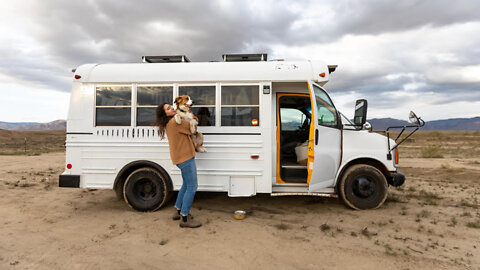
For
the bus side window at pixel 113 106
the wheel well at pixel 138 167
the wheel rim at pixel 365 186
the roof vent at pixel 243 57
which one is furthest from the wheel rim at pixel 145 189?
the wheel rim at pixel 365 186

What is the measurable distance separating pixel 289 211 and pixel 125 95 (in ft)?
13.0

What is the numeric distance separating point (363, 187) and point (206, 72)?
3.78m

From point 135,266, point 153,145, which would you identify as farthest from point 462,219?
point 153,145

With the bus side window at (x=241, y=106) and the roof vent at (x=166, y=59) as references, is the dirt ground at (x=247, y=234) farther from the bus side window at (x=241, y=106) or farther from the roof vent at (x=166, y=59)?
the roof vent at (x=166, y=59)

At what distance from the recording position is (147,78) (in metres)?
5.18

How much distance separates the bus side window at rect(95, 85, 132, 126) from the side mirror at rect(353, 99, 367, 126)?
442 centimetres

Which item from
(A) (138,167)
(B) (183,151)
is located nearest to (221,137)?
(B) (183,151)

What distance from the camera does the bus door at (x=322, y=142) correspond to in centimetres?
490

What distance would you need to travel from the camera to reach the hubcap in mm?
5184

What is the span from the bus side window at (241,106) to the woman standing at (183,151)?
1.01 m

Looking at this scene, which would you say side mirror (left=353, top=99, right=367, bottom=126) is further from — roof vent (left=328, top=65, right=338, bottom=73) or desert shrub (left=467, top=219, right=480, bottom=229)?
desert shrub (left=467, top=219, right=480, bottom=229)

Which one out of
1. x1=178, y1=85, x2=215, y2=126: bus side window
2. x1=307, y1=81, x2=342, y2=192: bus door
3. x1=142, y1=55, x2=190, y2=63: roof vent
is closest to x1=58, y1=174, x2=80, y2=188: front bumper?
x1=178, y1=85, x2=215, y2=126: bus side window

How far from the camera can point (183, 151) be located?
14.0ft

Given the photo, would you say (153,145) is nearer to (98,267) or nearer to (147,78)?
(147,78)
